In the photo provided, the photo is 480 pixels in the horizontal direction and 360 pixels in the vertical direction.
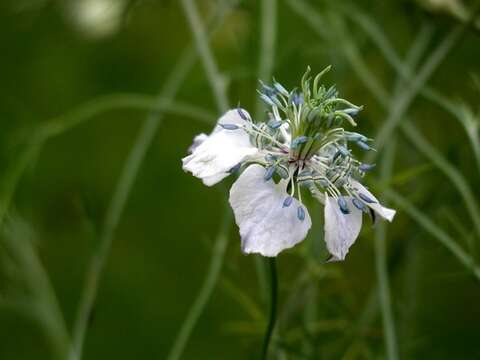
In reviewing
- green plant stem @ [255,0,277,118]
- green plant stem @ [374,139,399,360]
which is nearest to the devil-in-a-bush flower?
→ green plant stem @ [374,139,399,360]

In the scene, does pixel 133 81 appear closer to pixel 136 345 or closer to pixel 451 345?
pixel 136 345

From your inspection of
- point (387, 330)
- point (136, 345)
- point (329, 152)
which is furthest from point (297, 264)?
point (329, 152)

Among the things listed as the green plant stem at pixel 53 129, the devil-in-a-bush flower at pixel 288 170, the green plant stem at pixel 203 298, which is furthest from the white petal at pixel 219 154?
the green plant stem at pixel 53 129

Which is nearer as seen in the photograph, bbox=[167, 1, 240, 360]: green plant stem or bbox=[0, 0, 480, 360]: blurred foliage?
bbox=[167, 1, 240, 360]: green plant stem

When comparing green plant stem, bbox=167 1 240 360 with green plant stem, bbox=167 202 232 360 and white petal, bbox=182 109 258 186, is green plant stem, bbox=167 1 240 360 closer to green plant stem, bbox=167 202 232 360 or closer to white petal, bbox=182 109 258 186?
green plant stem, bbox=167 202 232 360

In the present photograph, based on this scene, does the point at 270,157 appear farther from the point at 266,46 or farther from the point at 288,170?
the point at 266,46
